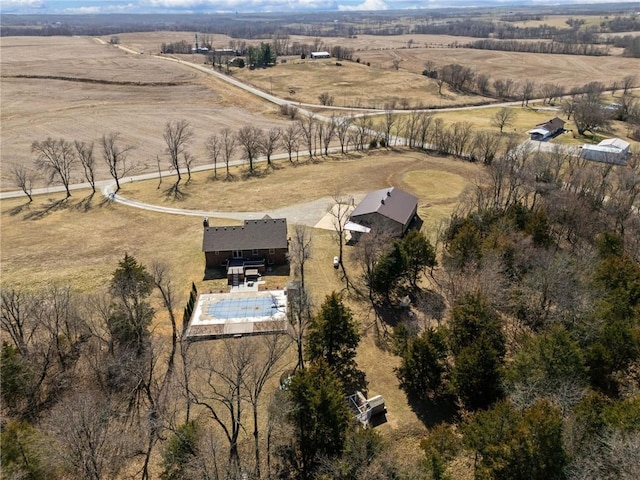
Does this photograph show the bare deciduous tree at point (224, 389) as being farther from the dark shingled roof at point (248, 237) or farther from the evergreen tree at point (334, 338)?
the dark shingled roof at point (248, 237)

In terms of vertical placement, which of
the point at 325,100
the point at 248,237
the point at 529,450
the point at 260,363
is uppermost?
the point at 325,100

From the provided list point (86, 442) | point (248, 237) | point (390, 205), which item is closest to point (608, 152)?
point (390, 205)

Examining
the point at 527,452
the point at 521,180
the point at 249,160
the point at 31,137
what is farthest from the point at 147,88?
the point at 527,452

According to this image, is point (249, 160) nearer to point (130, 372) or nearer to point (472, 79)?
point (130, 372)

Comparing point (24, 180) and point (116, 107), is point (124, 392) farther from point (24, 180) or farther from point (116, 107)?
point (116, 107)

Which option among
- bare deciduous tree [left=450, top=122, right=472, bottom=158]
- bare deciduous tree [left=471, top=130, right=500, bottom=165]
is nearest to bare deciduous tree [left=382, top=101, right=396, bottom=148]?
bare deciduous tree [left=450, top=122, right=472, bottom=158]

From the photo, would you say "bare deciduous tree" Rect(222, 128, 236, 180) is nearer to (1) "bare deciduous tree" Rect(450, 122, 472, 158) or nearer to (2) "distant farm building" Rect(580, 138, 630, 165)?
(1) "bare deciduous tree" Rect(450, 122, 472, 158)
